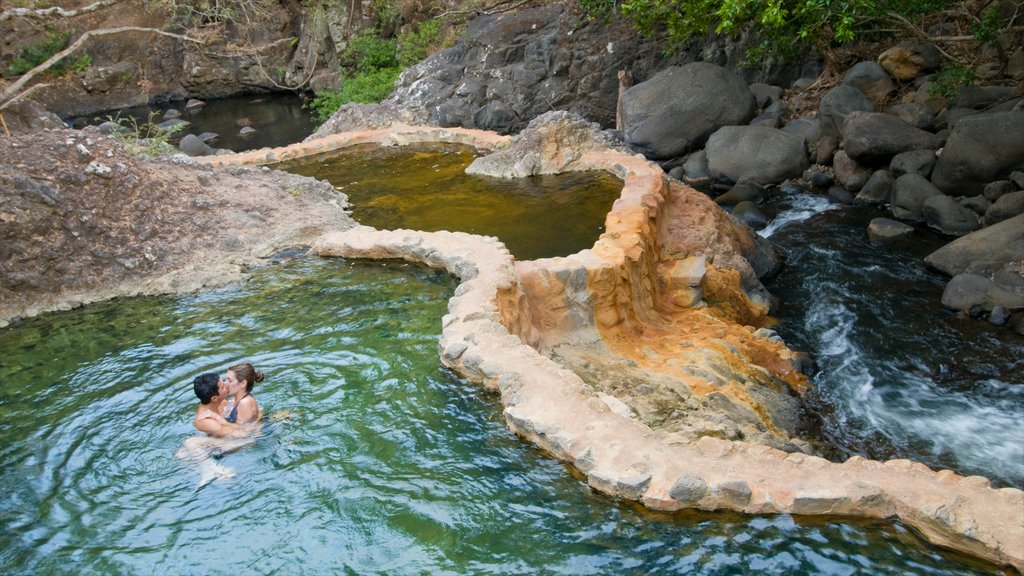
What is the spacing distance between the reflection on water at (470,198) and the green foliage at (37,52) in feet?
51.6

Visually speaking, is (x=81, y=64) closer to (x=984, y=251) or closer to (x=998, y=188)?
(x=998, y=188)

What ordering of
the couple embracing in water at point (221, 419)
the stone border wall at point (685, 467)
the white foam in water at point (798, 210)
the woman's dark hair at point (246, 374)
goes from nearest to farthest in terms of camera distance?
the stone border wall at point (685, 467) → the couple embracing in water at point (221, 419) → the woman's dark hair at point (246, 374) → the white foam in water at point (798, 210)

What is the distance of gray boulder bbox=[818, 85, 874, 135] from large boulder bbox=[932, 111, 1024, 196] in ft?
7.30

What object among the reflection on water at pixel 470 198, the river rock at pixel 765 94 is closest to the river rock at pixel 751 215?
the reflection on water at pixel 470 198

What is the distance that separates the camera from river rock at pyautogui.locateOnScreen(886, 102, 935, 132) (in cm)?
1222

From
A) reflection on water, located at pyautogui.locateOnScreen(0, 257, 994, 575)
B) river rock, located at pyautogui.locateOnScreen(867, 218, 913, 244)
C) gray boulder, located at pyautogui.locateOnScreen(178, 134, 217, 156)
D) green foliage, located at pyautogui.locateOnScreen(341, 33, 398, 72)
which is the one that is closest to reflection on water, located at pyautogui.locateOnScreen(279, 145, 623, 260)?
reflection on water, located at pyautogui.locateOnScreen(0, 257, 994, 575)

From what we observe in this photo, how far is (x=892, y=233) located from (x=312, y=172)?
8.71 meters

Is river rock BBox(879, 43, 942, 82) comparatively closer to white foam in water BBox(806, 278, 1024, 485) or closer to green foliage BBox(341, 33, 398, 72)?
white foam in water BBox(806, 278, 1024, 485)

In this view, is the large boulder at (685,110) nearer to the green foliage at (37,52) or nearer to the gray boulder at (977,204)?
the gray boulder at (977,204)

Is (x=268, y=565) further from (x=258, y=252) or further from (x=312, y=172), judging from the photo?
(x=312, y=172)

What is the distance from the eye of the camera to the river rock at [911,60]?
44.9 feet

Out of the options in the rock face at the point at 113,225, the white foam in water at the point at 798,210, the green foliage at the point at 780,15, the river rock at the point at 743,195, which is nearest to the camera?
the green foliage at the point at 780,15

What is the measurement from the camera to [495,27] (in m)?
18.6

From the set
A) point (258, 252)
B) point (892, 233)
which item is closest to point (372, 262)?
point (258, 252)
